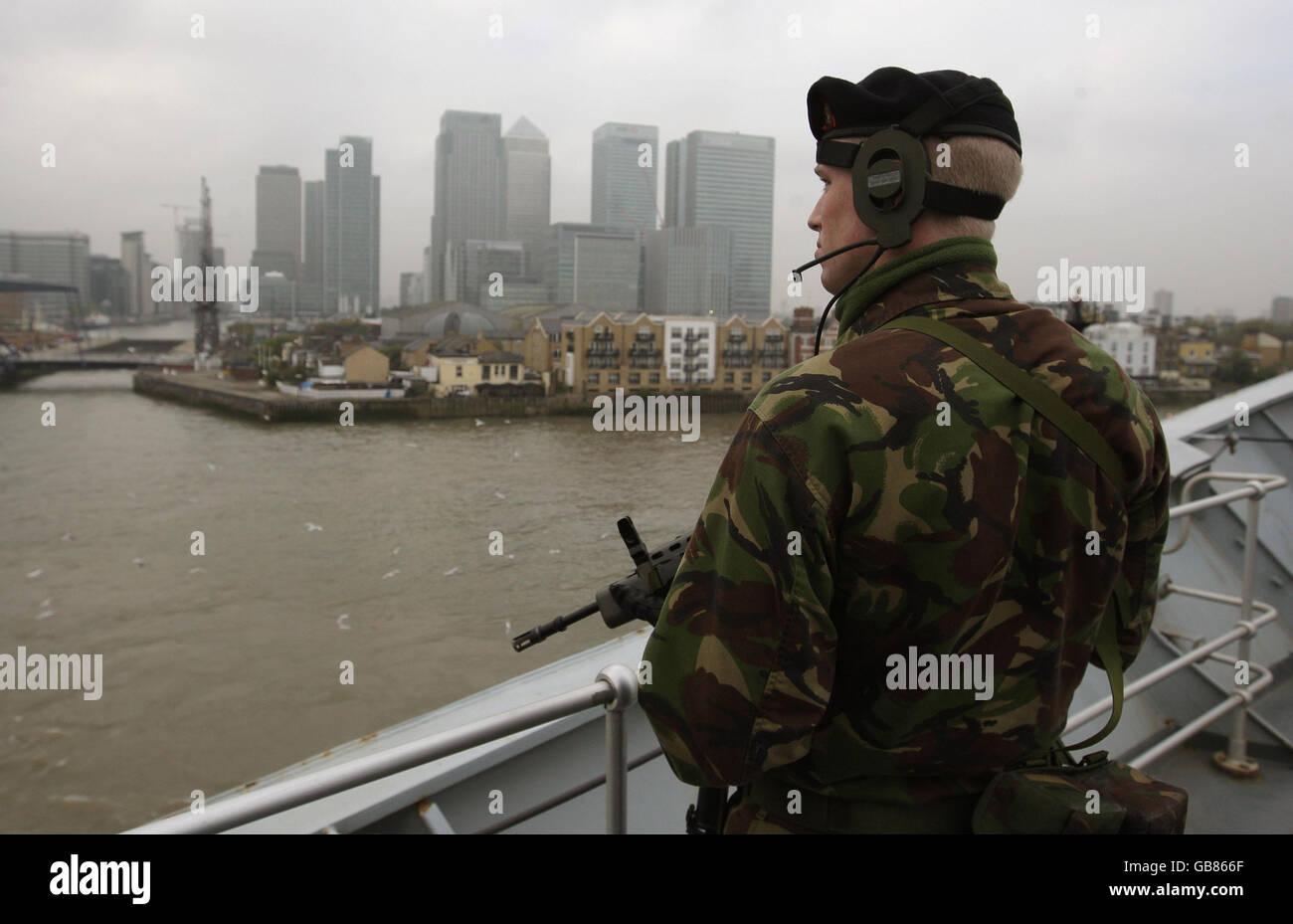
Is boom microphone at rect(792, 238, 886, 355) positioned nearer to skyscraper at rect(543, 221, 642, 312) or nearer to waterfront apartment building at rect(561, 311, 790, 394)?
waterfront apartment building at rect(561, 311, 790, 394)

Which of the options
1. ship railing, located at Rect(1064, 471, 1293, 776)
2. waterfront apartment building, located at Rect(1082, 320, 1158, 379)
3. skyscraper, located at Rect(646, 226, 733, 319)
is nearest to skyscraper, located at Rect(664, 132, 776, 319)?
skyscraper, located at Rect(646, 226, 733, 319)

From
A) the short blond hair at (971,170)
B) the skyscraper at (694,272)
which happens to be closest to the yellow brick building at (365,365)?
the skyscraper at (694,272)

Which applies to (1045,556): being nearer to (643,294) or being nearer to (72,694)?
(72,694)

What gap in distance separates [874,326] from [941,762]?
13.1 inches

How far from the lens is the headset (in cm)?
74

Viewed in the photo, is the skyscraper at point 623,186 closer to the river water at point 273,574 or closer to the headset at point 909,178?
the river water at point 273,574

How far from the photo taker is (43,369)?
3441 cm

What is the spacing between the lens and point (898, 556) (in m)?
0.67

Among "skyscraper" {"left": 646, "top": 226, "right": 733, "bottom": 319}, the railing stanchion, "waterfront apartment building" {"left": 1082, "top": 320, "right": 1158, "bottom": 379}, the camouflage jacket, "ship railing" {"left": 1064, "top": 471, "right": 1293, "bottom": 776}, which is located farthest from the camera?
"skyscraper" {"left": 646, "top": 226, "right": 733, "bottom": 319}

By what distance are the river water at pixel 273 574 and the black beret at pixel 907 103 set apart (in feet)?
27.8

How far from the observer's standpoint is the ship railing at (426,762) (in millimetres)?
702

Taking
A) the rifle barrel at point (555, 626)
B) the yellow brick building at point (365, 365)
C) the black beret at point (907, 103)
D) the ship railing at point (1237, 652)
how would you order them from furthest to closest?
the yellow brick building at point (365, 365), the ship railing at point (1237, 652), the rifle barrel at point (555, 626), the black beret at point (907, 103)

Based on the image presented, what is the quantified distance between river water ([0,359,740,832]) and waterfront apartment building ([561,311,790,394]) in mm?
1432
